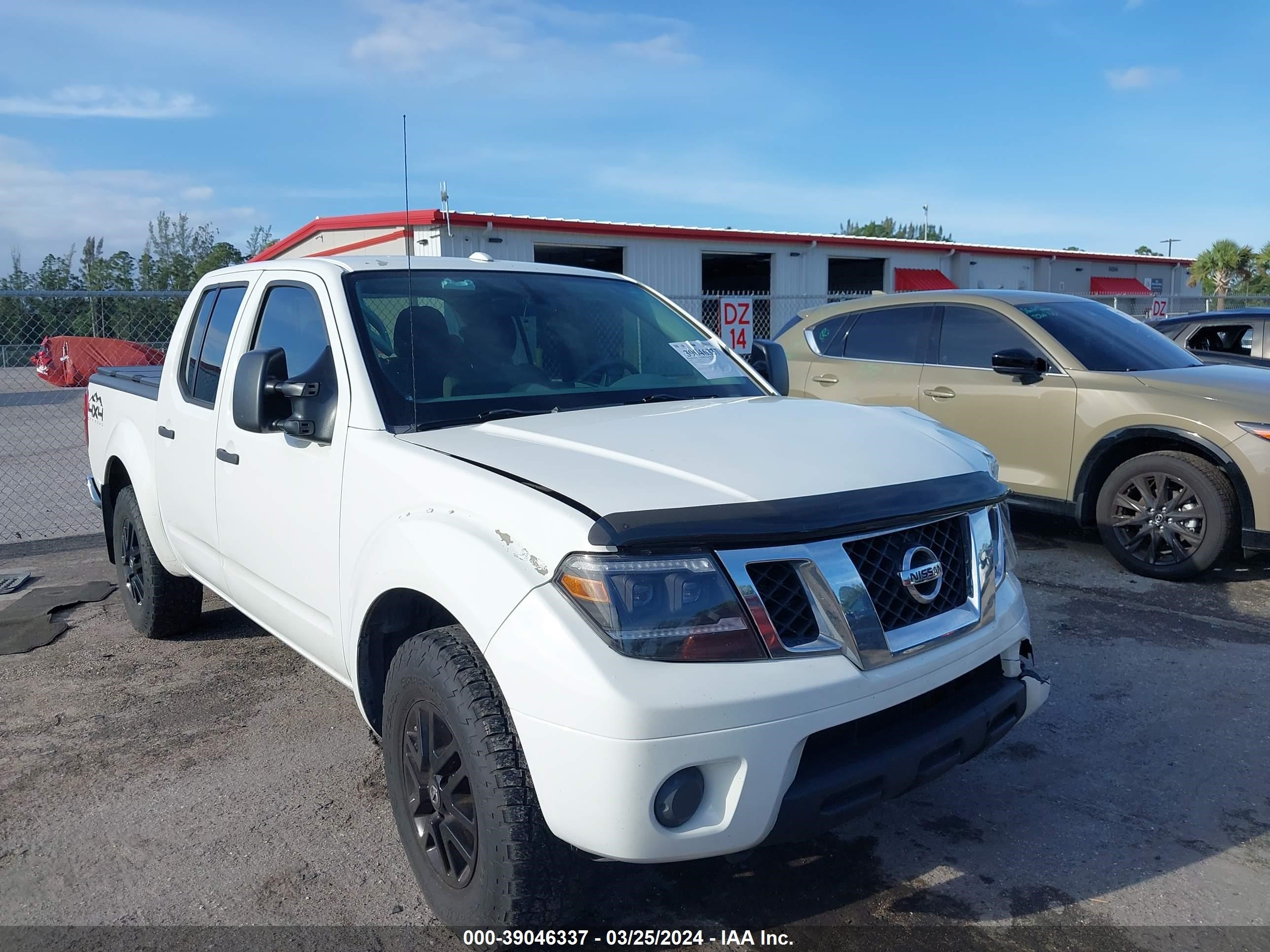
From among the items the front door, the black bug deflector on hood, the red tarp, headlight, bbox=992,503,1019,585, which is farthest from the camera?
the red tarp

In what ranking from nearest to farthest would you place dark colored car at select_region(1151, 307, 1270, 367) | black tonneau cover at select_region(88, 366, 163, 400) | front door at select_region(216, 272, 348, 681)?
front door at select_region(216, 272, 348, 681) < black tonneau cover at select_region(88, 366, 163, 400) < dark colored car at select_region(1151, 307, 1270, 367)

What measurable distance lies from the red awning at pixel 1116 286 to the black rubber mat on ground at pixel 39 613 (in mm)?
34535

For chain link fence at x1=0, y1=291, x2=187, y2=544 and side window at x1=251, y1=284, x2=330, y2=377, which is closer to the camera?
side window at x1=251, y1=284, x2=330, y2=377

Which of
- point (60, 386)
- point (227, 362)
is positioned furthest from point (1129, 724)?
point (60, 386)

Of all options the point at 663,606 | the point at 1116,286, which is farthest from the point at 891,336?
the point at 1116,286

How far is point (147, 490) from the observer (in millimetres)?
4707

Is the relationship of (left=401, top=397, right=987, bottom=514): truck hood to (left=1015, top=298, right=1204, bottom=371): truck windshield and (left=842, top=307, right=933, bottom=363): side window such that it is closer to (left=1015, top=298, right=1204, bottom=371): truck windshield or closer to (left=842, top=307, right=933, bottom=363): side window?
(left=1015, top=298, right=1204, bottom=371): truck windshield

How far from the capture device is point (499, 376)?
332 centimetres

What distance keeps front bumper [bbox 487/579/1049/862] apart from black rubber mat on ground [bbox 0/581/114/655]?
14.1ft

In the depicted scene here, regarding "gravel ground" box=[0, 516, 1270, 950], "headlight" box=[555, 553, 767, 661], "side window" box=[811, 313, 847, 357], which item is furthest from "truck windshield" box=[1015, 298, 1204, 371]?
"headlight" box=[555, 553, 767, 661]

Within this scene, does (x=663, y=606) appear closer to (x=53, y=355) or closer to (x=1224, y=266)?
(x=53, y=355)

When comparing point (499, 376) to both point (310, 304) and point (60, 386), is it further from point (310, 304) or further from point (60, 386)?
point (60, 386)

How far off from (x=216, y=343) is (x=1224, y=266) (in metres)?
44.1

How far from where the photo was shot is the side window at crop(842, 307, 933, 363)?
7492mm
